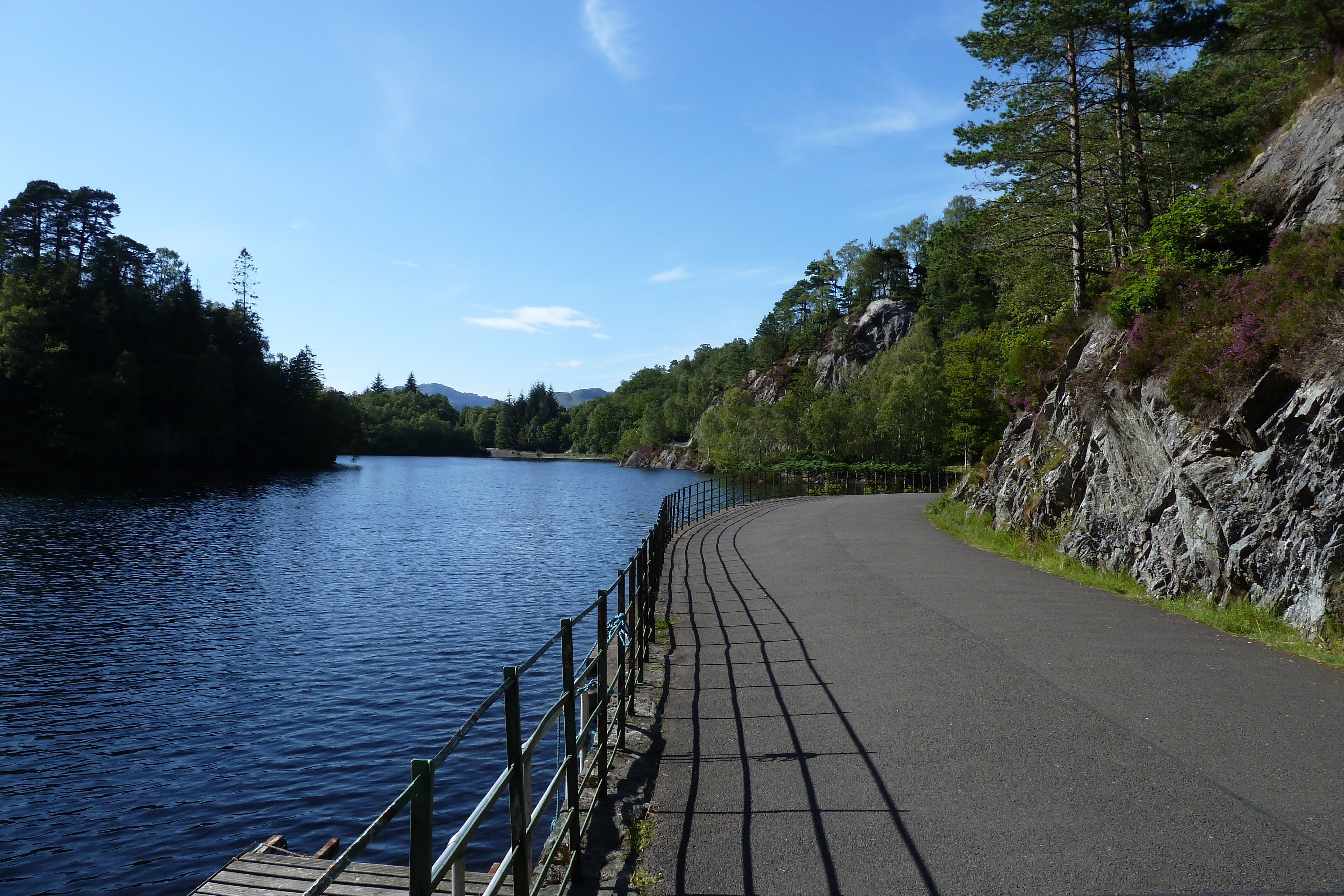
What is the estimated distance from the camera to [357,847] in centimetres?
232

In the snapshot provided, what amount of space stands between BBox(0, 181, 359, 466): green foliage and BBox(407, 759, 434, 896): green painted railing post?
7656 centimetres

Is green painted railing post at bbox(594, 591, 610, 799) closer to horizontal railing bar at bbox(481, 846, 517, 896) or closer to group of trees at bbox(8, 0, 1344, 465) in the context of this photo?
horizontal railing bar at bbox(481, 846, 517, 896)

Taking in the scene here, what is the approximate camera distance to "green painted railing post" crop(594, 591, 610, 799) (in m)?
5.61

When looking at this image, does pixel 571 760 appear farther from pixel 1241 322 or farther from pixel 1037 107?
pixel 1037 107

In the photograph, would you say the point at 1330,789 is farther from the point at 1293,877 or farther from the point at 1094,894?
the point at 1094,894

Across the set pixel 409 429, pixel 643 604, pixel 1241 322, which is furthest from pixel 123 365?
pixel 409 429

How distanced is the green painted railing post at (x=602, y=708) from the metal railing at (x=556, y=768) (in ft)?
0.03

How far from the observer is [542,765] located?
29.9 feet

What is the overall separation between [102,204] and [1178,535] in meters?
96.1

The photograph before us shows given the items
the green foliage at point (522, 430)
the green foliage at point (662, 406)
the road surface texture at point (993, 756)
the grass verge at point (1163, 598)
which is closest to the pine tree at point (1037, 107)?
the grass verge at point (1163, 598)

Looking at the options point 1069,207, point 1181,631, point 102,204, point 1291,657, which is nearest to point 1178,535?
point 1181,631

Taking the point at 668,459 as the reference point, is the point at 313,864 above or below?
below

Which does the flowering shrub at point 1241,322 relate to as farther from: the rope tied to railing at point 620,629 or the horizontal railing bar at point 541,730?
the horizontal railing bar at point 541,730

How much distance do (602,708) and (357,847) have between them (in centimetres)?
347
